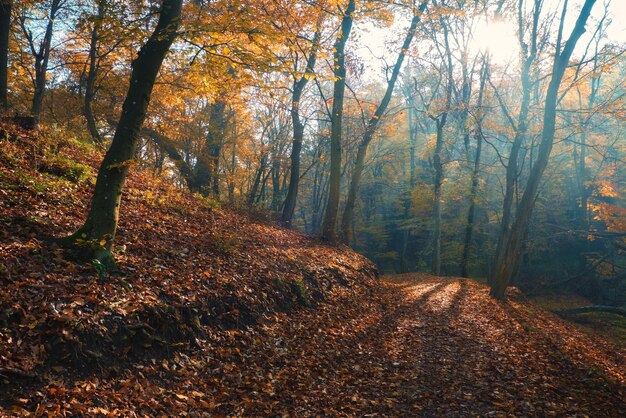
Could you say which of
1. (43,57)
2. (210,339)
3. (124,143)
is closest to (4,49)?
(43,57)

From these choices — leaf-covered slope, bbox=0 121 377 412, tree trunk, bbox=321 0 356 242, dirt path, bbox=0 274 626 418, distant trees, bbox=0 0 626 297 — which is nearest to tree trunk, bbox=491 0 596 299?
distant trees, bbox=0 0 626 297

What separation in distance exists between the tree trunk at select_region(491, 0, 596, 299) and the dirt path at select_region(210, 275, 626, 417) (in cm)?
298

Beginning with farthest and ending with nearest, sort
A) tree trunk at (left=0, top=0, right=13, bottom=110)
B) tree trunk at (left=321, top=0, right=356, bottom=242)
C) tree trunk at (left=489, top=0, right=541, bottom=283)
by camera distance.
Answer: tree trunk at (left=489, top=0, right=541, bottom=283), tree trunk at (left=321, top=0, right=356, bottom=242), tree trunk at (left=0, top=0, right=13, bottom=110)

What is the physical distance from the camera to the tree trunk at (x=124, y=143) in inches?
220

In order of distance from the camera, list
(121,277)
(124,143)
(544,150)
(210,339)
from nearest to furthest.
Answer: (121,277) < (210,339) < (124,143) < (544,150)

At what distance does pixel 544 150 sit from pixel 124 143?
36.9ft

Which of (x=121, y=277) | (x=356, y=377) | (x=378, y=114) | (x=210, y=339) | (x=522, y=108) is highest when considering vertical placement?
(x=522, y=108)

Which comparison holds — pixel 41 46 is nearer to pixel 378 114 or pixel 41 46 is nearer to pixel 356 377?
pixel 378 114

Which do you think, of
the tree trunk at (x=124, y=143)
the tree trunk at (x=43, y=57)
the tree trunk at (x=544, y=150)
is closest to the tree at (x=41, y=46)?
the tree trunk at (x=43, y=57)

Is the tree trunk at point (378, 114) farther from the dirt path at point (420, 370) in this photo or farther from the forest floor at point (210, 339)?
the dirt path at point (420, 370)

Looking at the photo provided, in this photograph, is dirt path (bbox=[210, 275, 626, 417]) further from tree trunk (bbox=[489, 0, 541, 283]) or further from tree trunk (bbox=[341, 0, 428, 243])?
tree trunk (bbox=[489, 0, 541, 283])

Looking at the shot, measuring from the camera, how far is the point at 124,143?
5.70 metres

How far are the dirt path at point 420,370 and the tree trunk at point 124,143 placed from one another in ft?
9.49

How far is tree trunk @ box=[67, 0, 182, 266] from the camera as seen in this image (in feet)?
18.3
